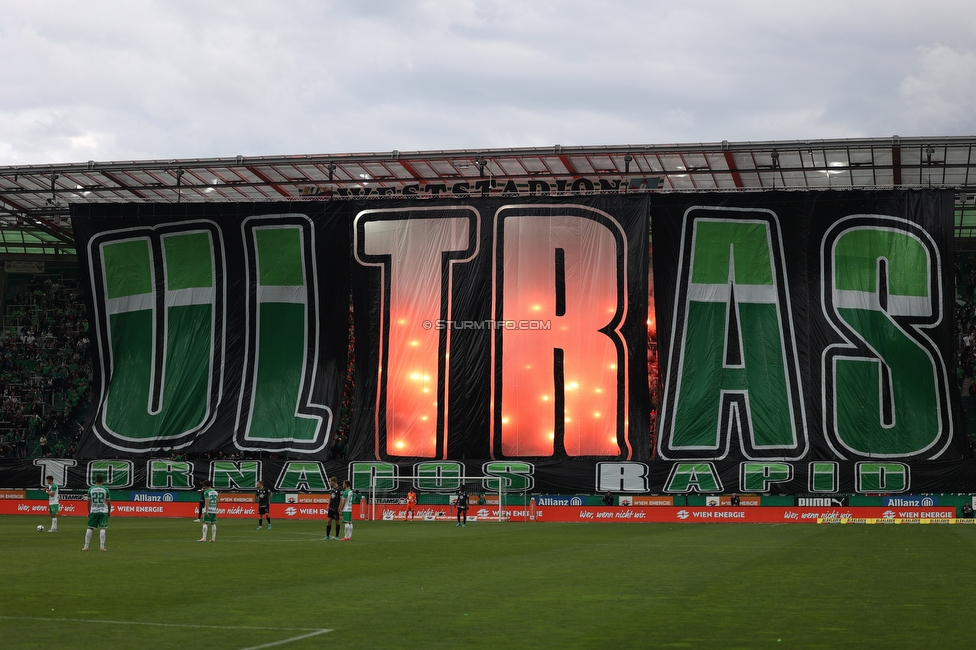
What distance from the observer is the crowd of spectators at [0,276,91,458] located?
55219 millimetres

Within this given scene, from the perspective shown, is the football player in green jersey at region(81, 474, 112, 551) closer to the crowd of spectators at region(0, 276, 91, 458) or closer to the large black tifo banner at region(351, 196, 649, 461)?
the large black tifo banner at region(351, 196, 649, 461)

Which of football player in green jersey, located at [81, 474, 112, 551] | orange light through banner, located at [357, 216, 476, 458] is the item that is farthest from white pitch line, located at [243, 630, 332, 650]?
orange light through banner, located at [357, 216, 476, 458]

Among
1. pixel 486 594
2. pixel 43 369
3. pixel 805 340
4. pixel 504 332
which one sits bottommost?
pixel 486 594

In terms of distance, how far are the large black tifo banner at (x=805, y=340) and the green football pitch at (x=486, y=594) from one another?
731 inches

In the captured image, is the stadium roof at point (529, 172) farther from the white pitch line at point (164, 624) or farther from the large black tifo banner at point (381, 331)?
the white pitch line at point (164, 624)

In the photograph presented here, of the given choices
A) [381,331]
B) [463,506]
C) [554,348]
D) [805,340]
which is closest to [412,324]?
[381,331]

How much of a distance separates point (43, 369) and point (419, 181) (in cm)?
2487

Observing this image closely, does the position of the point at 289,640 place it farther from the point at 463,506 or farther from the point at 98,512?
the point at 463,506

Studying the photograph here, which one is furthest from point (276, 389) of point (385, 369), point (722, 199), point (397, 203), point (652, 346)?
point (722, 199)

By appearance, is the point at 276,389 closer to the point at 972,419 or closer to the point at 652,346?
the point at 652,346

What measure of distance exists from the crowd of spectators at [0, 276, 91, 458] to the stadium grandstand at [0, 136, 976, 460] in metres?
0.09

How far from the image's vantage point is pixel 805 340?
45.4 m

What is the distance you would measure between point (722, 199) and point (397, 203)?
14710 mm

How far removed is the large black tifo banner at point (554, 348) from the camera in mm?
44406
